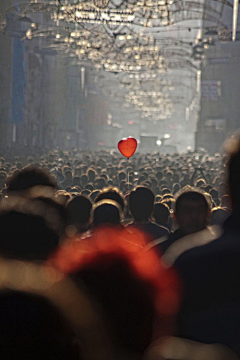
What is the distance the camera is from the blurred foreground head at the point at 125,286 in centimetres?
265

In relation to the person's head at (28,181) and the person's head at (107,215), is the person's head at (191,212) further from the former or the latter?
the person's head at (28,181)

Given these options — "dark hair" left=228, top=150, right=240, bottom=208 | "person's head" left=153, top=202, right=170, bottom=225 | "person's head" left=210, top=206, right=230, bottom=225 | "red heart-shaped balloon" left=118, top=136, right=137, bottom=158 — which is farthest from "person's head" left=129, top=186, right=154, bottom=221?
"red heart-shaped balloon" left=118, top=136, right=137, bottom=158

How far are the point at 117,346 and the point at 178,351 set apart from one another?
0.37 meters

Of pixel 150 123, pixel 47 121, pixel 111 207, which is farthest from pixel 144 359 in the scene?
pixel 150 123

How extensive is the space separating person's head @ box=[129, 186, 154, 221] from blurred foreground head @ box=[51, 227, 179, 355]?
3.65 m

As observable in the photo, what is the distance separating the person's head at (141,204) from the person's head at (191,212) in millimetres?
1755

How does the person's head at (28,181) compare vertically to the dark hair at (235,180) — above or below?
below

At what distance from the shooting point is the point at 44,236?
3424mm

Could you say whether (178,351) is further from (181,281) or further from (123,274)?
(181,281)

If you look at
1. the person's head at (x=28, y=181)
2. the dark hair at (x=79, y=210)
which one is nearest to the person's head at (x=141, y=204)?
the dark hair at (x=79, y=210)

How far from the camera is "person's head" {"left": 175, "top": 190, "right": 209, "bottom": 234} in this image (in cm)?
523

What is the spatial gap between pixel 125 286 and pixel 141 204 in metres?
4.39

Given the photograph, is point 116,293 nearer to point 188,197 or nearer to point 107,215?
point 188,197

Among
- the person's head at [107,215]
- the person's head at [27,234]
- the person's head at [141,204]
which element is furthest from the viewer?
the person's head at [141,204]
